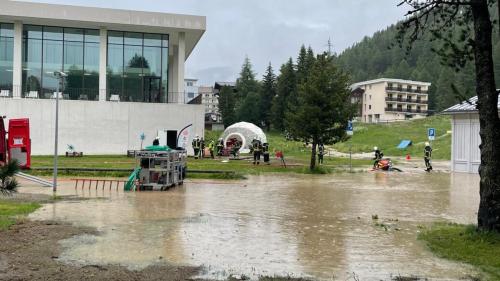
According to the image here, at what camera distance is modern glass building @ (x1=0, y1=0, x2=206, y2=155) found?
41656mm

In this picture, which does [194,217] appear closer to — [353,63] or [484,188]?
[484,188]

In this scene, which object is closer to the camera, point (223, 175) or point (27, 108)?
point (223, 175)

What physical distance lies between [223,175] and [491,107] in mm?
16687

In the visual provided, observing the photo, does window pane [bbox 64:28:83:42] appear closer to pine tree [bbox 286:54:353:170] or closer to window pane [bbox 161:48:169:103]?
window pane [bbox 161:48:169:103]

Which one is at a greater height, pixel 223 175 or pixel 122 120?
pixel 122 120

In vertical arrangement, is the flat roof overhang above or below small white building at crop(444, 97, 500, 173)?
above

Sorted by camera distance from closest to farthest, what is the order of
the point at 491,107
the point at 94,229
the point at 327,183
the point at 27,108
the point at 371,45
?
the point at 491,107 < the point at 94,229 < the point at 327,183 < the point at 27,108 < the point at 371,45

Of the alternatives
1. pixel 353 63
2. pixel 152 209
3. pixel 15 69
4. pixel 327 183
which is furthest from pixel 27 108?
pixel 353 63

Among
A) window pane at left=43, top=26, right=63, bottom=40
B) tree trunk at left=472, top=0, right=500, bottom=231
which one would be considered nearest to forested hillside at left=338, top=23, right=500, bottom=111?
window pane at left=43, top=26, right=63, bottom=40

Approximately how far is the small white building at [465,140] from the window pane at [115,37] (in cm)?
2741

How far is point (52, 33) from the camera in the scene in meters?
43.8

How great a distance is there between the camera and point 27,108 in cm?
4084

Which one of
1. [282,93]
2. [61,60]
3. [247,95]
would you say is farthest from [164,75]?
[247,95]

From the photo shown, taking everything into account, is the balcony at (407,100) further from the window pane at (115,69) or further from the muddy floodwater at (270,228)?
the muddy floodwater at (270,228)
